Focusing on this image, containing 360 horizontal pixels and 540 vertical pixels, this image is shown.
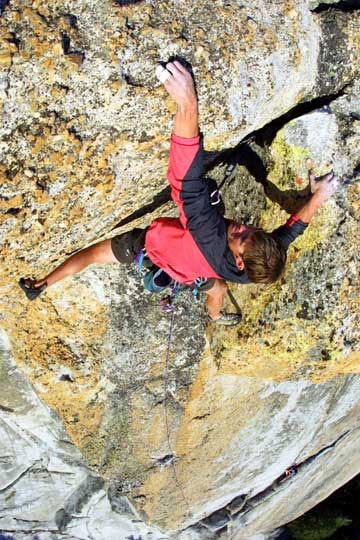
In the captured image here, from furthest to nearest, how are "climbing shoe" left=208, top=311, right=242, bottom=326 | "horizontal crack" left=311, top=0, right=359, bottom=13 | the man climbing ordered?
"climbing shoe" left=208, top=311, right=242, bottom=326, "horizontal crack" left=311, top=0, right=359, bottom=13, the man climbing

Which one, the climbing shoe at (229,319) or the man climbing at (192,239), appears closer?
the man climbing at (192,239)

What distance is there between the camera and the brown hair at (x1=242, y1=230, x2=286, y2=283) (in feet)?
12.3

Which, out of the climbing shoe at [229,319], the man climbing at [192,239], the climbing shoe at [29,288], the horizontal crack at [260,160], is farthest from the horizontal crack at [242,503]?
the climbing shoe at [29,288]

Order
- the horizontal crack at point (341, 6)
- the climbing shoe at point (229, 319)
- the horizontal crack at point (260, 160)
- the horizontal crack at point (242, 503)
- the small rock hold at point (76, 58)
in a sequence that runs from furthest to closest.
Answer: the horizontal crack at point (242, 503), the climbing shoe at point (229, 319), the horizontal crack at point (260, 160), the horizontal crack at point (341, 6), the small rock hold at point (76, 58)

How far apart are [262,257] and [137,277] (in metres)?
1.49

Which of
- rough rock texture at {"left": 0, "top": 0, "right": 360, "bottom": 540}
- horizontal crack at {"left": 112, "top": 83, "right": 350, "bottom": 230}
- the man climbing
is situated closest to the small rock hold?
rough rock texture at {"left": 0, "top": 0, "right": 360, "bottom": 540}

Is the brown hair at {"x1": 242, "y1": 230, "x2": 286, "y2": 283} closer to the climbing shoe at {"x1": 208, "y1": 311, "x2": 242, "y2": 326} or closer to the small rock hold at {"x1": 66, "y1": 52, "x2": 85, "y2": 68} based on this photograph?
the climbing shoe at {"x1": 208, "y1": 311, "x2": 242, "y2": 326}

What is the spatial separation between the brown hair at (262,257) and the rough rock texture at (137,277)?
614 millimetres

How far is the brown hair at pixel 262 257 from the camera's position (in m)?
3.74

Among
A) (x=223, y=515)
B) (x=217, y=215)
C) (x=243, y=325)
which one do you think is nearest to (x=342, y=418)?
(x=223, y=515)

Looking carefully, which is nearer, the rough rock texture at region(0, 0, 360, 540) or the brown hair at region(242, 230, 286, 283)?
the rough rock texture at region(0, 0, 360, 540)

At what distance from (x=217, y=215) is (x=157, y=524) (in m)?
4.96

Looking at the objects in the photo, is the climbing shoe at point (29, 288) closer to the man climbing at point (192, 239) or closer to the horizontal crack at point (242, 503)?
the man climbing at point (192, 239)

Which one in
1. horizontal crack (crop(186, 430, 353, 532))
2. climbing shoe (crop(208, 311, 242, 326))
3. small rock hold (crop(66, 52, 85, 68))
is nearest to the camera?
Answer: small rock hold (crop(66, 52, 85, 68))
